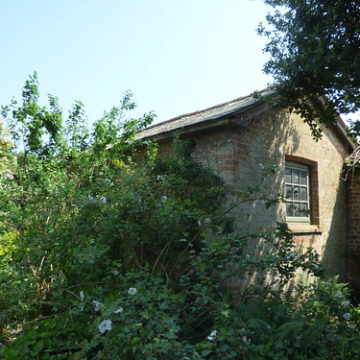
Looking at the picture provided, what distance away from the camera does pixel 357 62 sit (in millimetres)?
5098

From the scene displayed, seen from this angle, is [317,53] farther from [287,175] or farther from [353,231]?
[353,231]

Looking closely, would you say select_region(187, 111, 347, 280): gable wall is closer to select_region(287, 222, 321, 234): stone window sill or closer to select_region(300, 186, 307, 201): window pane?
select_region(287, 222, 321, 234): stone window sill

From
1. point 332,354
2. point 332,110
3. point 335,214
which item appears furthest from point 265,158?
point 332,354

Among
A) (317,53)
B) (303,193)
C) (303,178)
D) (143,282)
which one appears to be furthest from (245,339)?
(303,178)

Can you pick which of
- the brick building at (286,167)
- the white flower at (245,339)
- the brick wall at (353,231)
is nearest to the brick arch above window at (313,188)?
the brick building at (286,167)

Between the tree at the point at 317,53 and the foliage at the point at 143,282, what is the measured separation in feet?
7.99

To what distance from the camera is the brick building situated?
241 inches

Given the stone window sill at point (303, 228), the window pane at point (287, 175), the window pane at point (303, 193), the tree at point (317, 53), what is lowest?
the stone window sill at point (303, 228)

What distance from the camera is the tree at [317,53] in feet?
17.4

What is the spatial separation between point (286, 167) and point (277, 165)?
78.6 inches

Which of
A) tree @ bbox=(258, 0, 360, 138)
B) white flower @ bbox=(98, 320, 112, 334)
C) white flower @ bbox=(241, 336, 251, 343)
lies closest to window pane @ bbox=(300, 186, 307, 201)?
tree @ bbox=(258, 0, 360, 138)

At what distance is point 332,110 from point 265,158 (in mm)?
1578

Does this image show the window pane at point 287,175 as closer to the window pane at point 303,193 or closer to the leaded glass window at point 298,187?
the leaded glass window at point 298,187

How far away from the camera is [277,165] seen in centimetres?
609
